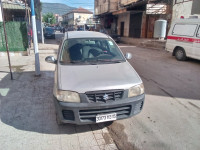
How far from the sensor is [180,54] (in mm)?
9578

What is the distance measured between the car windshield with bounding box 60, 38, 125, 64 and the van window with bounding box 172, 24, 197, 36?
637cm

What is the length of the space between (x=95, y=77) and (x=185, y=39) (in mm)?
7940

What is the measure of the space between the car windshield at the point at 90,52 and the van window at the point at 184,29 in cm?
637

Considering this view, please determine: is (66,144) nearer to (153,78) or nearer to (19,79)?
(19,79)

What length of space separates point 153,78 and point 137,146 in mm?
4090

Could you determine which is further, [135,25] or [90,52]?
[135,25]

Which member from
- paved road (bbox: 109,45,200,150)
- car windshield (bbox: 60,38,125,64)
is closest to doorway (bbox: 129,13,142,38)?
paved road (bbox: 109,45,200,150)

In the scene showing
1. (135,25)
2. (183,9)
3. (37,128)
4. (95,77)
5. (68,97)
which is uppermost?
(183,9)

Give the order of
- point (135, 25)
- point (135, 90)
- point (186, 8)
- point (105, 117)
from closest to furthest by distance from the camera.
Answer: point (105, 117)
point (135, 90)
point (186, 8)
point (135, 25)

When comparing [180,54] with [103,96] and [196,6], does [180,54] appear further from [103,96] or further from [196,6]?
[103,96]

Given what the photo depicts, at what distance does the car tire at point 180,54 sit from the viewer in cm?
936

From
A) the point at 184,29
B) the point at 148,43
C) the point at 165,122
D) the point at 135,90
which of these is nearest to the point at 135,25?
the point at 148,43

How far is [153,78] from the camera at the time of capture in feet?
21.3

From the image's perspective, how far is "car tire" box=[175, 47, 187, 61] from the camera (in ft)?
30.7
